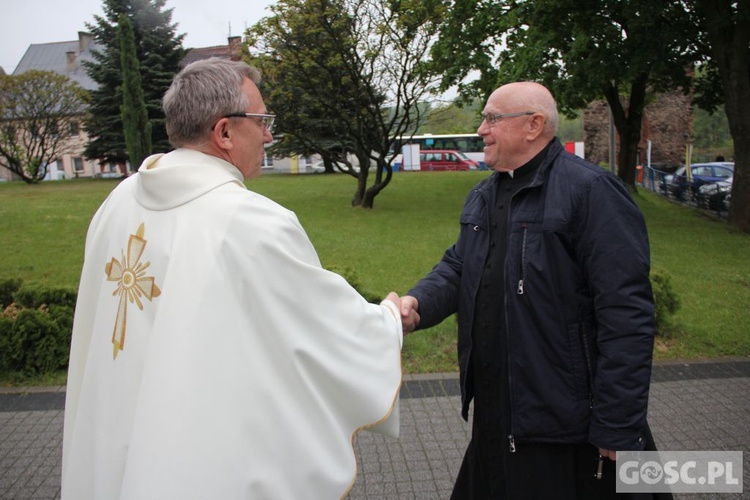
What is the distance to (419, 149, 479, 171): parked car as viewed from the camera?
4738 centimetres

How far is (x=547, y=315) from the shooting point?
2521 mm

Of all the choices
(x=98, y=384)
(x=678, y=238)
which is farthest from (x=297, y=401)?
(x=678, y=238)

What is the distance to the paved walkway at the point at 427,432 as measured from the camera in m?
4.16

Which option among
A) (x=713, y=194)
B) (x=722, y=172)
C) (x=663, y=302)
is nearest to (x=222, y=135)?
(x=663, y=302)

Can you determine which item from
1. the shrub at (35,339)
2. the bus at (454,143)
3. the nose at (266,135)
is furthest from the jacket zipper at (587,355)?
the bus at (454,143)

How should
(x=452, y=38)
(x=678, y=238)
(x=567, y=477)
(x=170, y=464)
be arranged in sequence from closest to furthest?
1. (x=170, y=464)
2. (x=567, y=477)
3. (x=678, y=238)
4. (x=452, y=38)

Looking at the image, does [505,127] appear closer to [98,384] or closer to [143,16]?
[98,384]

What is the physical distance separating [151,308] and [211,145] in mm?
582

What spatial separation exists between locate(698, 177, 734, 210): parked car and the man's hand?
19.3 meters

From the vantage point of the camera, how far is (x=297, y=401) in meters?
2.05

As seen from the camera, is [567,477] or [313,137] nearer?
[567,477]

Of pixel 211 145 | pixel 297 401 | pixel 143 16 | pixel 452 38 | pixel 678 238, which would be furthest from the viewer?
pixel 143 16

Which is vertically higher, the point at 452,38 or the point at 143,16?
the point at 143,16

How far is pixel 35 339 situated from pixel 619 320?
5670 millimetres
